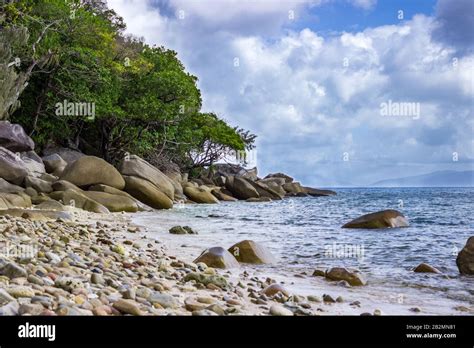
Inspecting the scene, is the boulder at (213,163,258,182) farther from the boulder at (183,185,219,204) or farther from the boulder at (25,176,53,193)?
the boulder at (25,176,53,193)

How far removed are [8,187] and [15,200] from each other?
5.93ft

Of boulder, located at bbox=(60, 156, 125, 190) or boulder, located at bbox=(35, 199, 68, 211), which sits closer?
boulder, located at bbox=(35, 199, 68, 211)

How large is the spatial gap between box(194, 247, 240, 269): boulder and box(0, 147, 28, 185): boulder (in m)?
11.9

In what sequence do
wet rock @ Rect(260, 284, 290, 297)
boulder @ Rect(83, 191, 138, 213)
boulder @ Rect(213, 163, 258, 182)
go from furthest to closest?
boulder @ Rect(213, 163, 258, 182)
boulder @ Rect(83, 191, 138, 213)
wet rock @ Rect(260, 284, 290, 297)

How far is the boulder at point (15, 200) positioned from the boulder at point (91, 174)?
327cm

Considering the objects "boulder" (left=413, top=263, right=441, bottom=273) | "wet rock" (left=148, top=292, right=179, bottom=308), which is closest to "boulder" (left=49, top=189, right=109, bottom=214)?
"boulder" (left=413, top=263, right=441, bottom=273)

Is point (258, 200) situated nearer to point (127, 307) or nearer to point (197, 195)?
point (197, 195)

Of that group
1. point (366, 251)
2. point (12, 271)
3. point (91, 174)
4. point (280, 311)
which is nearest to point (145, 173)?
point (91, 174)

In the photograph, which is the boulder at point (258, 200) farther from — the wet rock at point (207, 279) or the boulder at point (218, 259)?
the wet rock at point (207, 279)

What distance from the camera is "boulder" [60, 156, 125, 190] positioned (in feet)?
63.3

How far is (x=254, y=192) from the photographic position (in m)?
37.3

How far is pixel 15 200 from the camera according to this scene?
1518 cm
